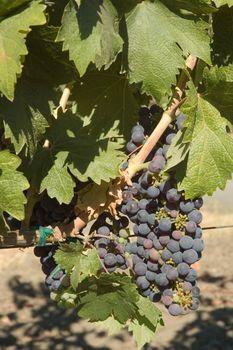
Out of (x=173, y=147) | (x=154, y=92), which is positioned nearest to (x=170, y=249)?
(x=173, y=147)

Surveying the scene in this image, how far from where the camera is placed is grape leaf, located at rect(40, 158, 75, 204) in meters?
1.47

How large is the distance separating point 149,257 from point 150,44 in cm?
48

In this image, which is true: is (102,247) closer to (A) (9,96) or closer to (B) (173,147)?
Answer: (B) (173,147)

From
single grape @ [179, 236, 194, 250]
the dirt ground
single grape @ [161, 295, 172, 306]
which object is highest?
single grape @ [179, 236, 194, 250]

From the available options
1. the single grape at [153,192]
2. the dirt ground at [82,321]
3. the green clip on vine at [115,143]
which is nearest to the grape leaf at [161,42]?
the green clip on vine at [115,143]

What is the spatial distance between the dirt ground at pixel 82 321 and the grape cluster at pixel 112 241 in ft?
9.86

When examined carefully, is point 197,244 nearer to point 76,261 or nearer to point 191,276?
point 191,276

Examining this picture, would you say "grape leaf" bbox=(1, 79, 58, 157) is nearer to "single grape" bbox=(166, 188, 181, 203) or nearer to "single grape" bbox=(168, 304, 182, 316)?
"single grape" bbox=(166, 188, 181, 203)

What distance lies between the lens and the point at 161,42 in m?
1.39

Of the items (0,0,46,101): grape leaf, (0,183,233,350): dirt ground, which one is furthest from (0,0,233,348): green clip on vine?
(0,183,233,350): dirt ground

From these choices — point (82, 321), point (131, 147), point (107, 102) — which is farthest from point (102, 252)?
point (82, 321)

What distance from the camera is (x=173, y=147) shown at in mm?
1487

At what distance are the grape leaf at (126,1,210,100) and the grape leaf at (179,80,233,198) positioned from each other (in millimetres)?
81

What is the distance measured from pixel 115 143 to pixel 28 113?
0.85 feet
